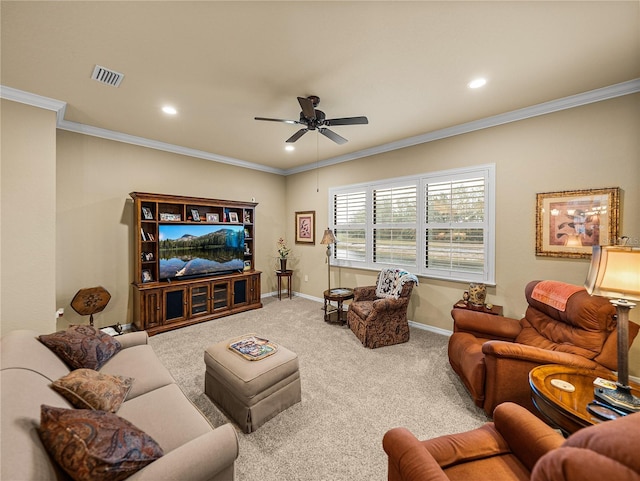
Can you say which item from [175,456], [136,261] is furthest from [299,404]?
[136,261]

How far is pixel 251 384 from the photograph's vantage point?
190 centimetres

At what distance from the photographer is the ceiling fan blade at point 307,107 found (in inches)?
94.4

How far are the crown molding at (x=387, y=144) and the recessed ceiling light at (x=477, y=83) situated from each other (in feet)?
3.03

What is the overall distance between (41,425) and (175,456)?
1.69 ft

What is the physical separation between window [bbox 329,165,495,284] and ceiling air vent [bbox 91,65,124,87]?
11.7 feet

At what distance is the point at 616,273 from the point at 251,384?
239 cm

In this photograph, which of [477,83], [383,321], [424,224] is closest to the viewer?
[477,83]

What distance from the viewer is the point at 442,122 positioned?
11.4 feet

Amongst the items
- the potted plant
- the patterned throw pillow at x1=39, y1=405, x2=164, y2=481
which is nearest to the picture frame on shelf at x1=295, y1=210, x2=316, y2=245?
the potted plant

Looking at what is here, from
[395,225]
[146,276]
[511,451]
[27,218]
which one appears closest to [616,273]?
[511,451]

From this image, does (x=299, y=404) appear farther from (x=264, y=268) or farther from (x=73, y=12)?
(x=264, y=268)

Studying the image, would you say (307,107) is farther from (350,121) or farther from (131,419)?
(131,419)

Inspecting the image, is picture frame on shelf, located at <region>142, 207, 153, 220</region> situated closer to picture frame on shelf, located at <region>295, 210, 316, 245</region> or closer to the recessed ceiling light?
picture frame on shelf, located at <region>295, 210, 316, 245</region>

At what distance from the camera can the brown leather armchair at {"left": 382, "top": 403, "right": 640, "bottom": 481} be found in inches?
25.6
